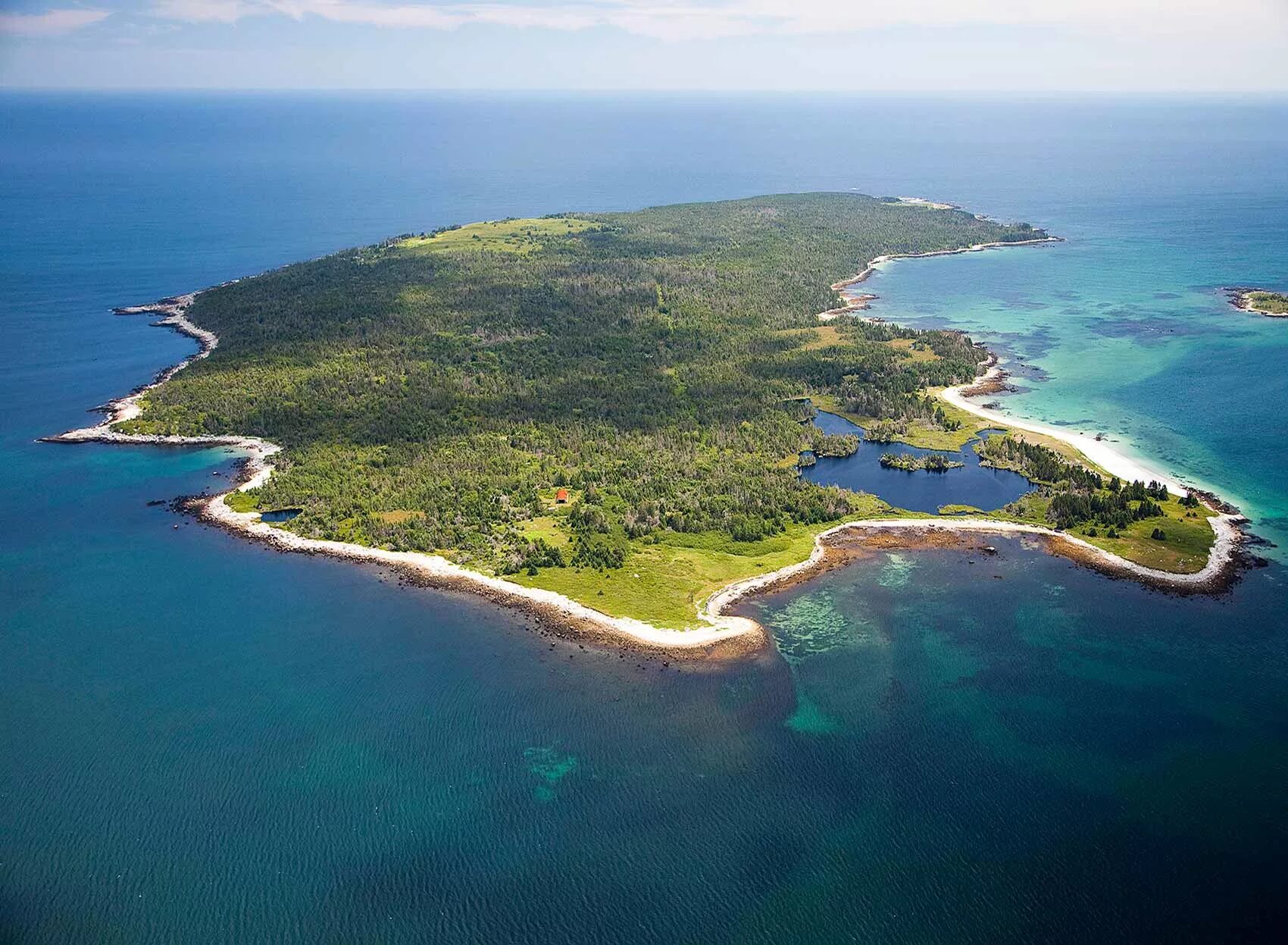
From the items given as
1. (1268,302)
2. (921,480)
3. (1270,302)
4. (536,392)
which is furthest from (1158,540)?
(1268,302)

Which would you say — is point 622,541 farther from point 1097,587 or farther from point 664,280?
point 664,280

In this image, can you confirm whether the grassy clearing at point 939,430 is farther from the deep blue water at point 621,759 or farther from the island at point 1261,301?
the island at point 1261,301

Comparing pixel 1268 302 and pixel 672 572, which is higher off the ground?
pixel 1268 302

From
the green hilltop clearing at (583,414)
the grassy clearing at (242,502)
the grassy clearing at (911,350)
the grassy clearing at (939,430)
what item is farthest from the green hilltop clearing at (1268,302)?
the grassy clearing at (242,502)

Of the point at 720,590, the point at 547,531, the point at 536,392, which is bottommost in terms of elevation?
the point at 720,590

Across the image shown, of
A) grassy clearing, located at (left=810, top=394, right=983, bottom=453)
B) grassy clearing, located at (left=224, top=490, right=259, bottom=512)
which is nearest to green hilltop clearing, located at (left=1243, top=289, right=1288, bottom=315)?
grassy clearing, located at (left=810, top=394, right=983, bottom=453)

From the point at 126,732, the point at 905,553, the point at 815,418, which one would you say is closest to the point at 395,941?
the point at 126,732

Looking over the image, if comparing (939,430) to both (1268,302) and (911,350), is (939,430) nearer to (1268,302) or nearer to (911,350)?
(911,350)
